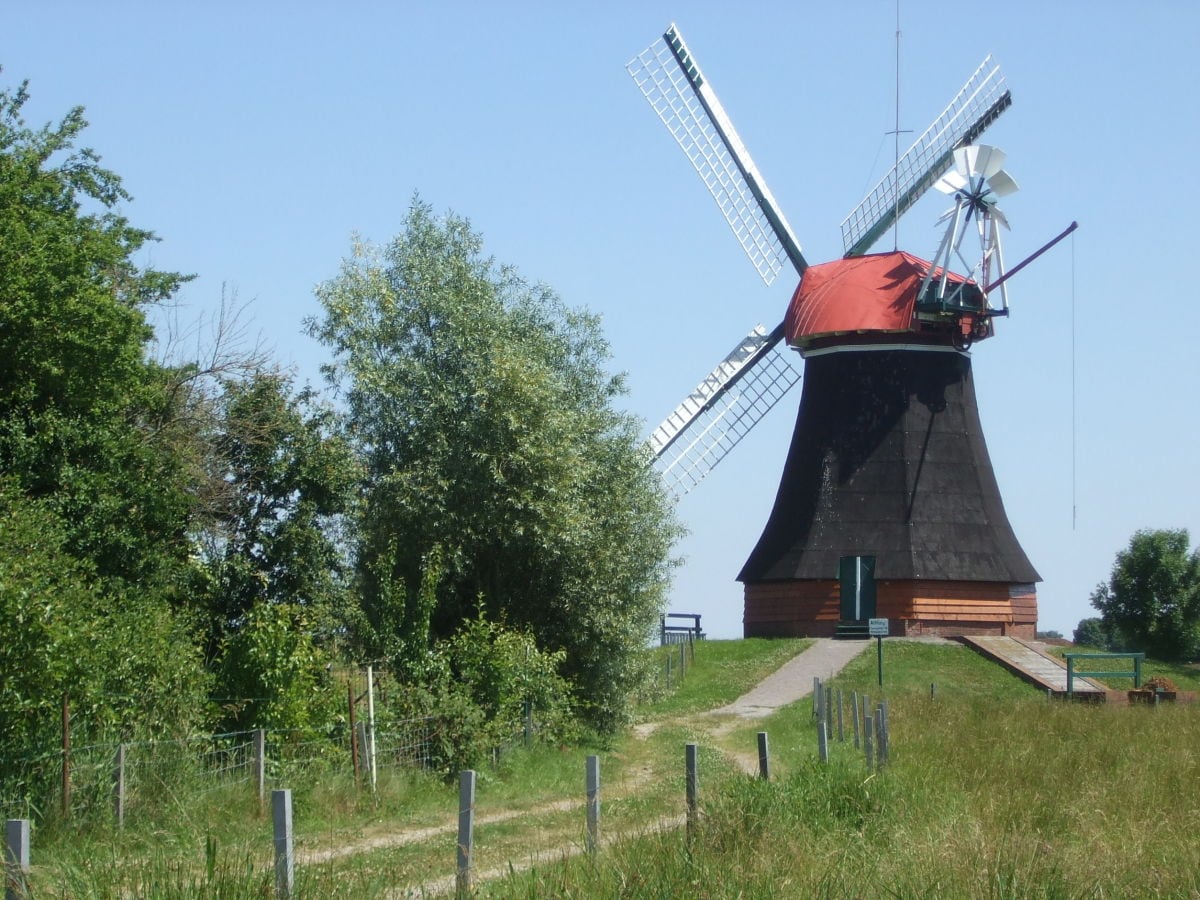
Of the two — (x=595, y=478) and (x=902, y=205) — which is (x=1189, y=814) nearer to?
(x=595, y=478)

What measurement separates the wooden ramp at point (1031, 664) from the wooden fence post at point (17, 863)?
26.6m

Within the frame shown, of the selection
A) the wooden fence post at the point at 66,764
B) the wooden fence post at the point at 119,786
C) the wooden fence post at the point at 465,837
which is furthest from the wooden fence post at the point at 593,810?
the wooden fence post at the point at 66,764

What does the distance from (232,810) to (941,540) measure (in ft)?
85.5

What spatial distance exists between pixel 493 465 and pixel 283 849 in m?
13.7

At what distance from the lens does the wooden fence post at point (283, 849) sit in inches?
280

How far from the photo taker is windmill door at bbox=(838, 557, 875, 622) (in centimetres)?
3173

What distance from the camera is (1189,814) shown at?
11938 millimetres

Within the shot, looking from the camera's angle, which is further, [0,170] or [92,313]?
[0,170]

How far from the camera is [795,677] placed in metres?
33.5

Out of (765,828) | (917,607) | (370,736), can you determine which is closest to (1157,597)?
(917,607)

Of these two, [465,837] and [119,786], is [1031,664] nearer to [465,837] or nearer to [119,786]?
[119,786]

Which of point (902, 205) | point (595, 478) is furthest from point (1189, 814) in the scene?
point (902, 205)

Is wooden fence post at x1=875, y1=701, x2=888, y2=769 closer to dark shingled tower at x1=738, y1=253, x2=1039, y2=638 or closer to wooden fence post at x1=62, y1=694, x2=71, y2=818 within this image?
A: wooden fence post at x1=62, y1=694, x2=71, y2=818

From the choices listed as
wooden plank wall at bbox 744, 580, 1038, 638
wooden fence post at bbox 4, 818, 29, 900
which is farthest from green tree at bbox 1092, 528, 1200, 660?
wooden fence post at bbox 4, 818, 29, 900
